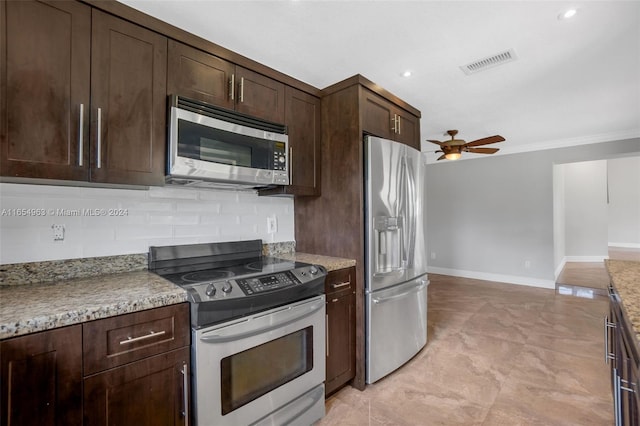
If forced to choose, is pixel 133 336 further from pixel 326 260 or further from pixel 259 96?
pixel 259 96

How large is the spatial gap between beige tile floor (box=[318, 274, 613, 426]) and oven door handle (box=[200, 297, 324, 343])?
725 millimetres

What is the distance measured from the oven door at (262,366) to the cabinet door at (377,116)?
4.41 ft

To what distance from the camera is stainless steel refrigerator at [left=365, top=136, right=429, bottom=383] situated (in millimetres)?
2207

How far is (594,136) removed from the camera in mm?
4504

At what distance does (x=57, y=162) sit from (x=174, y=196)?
701 millimetres

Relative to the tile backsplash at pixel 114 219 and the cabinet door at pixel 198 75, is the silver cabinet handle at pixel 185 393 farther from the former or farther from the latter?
the cabinet door at pixel 198 75

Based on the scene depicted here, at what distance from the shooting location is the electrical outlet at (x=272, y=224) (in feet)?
8.30

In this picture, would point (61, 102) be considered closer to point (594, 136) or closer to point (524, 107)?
point (524, 107)

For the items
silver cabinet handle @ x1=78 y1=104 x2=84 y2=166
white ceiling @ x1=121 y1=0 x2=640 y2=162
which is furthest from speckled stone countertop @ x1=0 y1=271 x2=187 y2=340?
white ceiling @ x1=121 y1=0 x2=640 y2=162

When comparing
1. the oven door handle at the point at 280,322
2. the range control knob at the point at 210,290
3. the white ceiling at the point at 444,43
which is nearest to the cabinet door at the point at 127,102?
the white ceiling at the point at 444,43

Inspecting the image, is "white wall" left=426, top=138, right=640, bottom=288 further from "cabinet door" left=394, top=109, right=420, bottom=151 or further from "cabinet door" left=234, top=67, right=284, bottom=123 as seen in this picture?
"cabinet door" left=234, top=67, right=284, bottom=123

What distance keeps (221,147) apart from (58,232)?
37.8 inches

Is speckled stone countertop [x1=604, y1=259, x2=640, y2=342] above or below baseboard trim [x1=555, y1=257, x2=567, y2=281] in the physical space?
above

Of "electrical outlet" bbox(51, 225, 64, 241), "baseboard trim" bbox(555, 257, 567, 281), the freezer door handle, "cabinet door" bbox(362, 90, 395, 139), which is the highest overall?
"cabinet door" bbox(362, 90, 395, 139)
